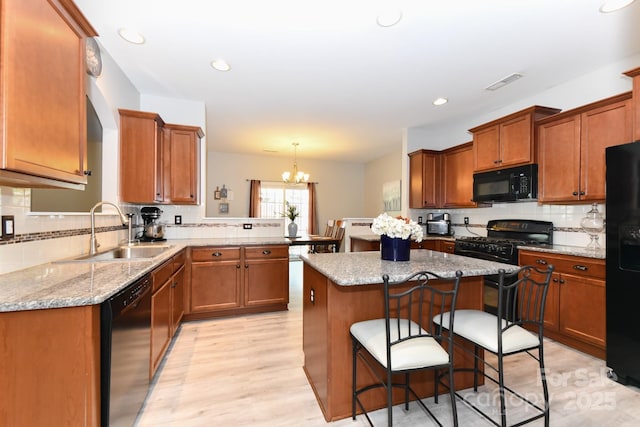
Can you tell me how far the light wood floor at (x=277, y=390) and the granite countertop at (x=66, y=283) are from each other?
0.90 m

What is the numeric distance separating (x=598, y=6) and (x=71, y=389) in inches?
147

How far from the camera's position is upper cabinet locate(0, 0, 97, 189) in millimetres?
1108

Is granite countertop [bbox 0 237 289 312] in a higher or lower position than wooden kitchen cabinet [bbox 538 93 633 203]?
lower

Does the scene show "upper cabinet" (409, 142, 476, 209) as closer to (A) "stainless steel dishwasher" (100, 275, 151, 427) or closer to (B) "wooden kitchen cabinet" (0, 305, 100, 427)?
(A) "stainless steel dishwasher" (100, 275, 151, 427)

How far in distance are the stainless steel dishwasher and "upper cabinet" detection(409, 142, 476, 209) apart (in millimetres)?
4059

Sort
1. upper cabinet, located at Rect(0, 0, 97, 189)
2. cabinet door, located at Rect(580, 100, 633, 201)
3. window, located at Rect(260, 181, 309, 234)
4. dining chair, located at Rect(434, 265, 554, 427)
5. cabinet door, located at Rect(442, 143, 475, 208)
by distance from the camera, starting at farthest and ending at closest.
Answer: window, located at Rect(260, 181, 309, 234), cabinet door, located at Rect(442, 143, 475, 208), cabinet door, located at Rect(580, 100, 633, 201), dining chair, located at Rect(434, 265, 554, 427), upper cabinet, located at Rect(0, 0, 97, 189)

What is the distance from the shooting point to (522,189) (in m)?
3.25

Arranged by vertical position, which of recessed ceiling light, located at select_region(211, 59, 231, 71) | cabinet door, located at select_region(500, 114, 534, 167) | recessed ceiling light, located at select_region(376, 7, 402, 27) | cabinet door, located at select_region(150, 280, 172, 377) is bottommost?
cabinet door, located at select_region(150, 280, 172, 377)

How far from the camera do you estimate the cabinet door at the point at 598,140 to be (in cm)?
248

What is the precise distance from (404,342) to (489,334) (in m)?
0.49

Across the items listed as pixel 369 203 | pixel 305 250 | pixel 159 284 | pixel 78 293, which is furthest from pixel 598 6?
pixel 305 250

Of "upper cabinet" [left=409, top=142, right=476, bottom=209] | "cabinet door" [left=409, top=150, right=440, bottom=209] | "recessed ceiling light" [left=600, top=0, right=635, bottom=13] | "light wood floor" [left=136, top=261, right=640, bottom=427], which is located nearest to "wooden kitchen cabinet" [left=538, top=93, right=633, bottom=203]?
"recessed ceiling light" [left=600, top=0, right=635, bottom=13]

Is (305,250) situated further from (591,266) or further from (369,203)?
(591,266)

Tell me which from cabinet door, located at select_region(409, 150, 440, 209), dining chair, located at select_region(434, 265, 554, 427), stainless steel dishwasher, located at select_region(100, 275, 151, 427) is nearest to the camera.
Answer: stainless steel dishwasher, located at select_region(100, 275, 151, 427)
